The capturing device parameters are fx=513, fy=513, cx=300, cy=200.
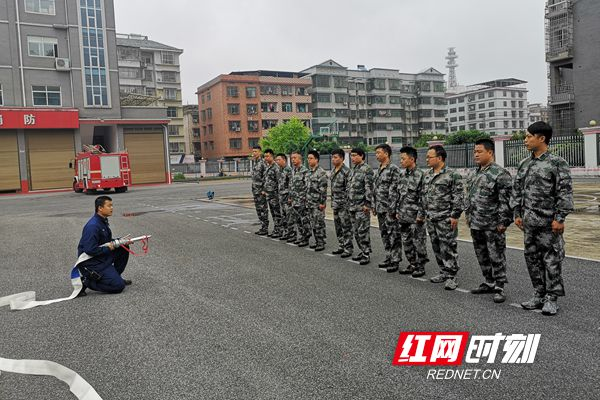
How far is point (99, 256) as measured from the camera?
7301 millimetres

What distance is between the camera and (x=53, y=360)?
189 inches

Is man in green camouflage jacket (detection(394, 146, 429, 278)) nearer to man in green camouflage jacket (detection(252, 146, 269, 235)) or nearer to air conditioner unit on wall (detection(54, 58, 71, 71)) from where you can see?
man in green camouflage jacket (detection(252, 146, 269, 235))

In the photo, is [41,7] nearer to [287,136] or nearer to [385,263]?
[287,136]

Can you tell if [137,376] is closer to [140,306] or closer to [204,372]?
[204,372]

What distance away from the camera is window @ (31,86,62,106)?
128 feet

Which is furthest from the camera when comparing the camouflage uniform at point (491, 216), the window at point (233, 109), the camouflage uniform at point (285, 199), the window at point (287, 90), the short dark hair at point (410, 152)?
the window at point (287, 90)

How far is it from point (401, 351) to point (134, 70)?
7363 cm

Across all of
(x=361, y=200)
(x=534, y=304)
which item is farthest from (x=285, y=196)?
(x=534, y=304)

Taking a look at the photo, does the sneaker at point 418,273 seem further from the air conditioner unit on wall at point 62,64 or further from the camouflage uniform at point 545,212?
the air conditioner unit on wall at point 62,64

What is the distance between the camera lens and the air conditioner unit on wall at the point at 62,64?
3972 centimetres

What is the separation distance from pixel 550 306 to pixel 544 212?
3.39 ft

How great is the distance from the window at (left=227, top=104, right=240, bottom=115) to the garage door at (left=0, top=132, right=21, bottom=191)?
35.4 metres

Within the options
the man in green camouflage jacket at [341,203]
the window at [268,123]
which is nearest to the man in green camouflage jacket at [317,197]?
the man in green camouflage jacket at [341,203]

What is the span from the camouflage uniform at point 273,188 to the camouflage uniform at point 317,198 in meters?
1.78
